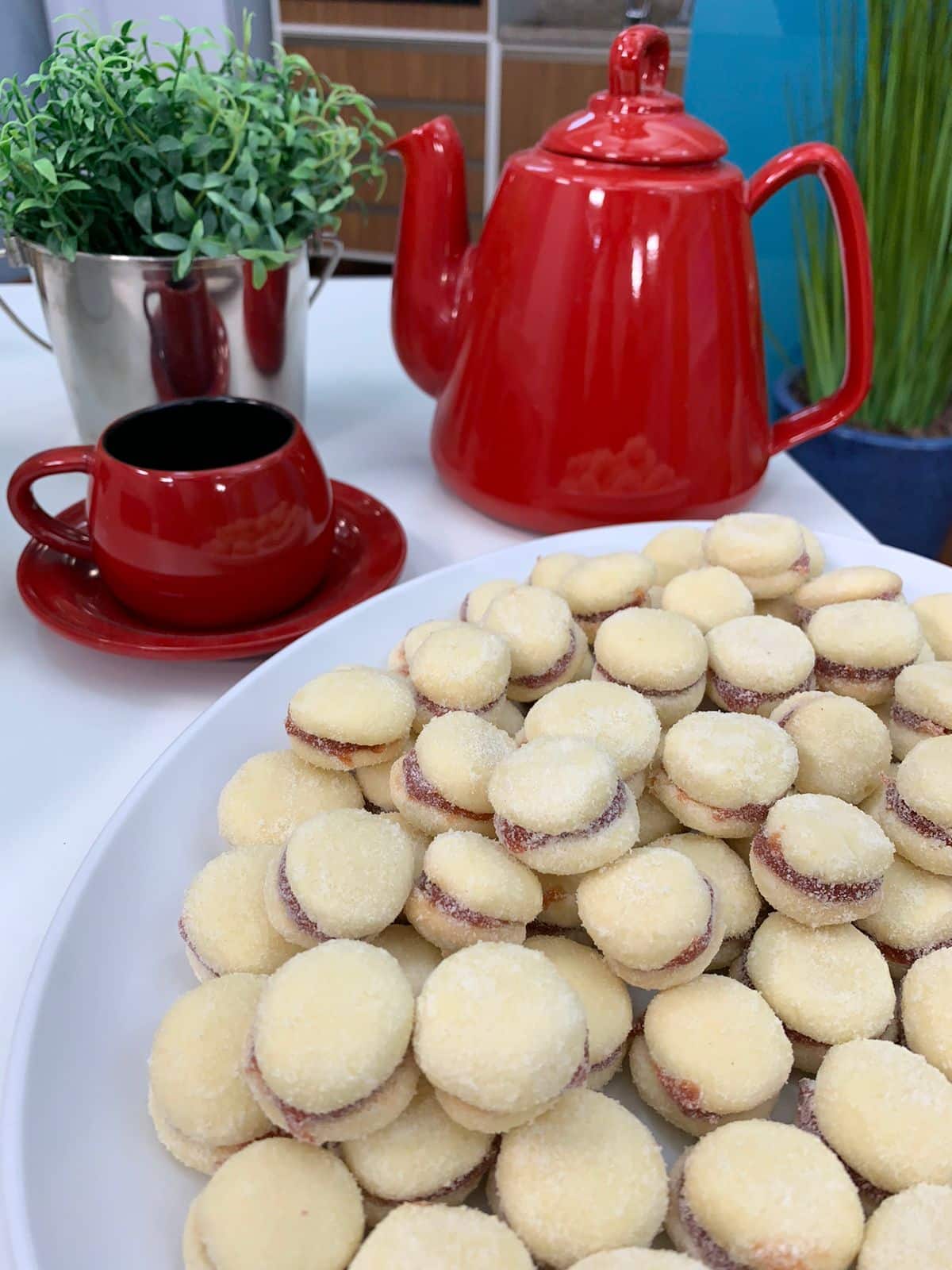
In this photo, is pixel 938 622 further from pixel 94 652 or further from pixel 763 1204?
pixel 94 652

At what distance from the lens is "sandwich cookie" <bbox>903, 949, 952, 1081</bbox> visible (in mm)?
336

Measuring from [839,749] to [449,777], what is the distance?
17 cm

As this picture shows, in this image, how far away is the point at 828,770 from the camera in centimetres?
40

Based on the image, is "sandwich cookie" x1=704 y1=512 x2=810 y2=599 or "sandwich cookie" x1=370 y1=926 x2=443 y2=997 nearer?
"sandwich cookie" x1=370 y1=926 x2=443 y2=997

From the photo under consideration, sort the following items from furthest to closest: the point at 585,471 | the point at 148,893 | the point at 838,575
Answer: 1. the point at 585,471
2. the point at 838,575
3. the point at 148,893

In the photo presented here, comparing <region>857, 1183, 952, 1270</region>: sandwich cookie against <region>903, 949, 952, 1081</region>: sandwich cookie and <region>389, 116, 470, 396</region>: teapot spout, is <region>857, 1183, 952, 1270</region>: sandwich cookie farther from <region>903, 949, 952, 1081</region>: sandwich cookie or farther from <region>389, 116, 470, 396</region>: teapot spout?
<region>389, 116, 470, 396</region>: teapot spout

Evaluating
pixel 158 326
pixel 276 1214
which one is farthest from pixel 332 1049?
pixel 158 326

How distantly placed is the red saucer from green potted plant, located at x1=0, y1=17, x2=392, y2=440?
125mm

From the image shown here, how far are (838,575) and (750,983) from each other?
234 mm

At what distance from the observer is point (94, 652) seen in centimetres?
56

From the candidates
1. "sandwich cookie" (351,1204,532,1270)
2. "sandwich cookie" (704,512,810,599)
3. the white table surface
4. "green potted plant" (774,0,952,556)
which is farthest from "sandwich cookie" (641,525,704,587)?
"green potted plant" (774,0,952,556)

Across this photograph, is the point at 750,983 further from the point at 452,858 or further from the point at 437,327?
the point at 437,327

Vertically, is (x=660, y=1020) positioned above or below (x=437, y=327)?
below

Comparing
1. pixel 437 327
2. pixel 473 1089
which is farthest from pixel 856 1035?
pixel 437 327
